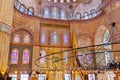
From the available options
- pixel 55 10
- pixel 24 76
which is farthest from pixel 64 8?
pixel 24 76

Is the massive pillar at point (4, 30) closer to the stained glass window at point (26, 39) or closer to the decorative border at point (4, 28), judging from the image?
the decorative border at point (4, 28)

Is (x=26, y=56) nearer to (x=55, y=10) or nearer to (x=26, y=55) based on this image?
(x=26, y=55)

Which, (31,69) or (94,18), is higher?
(94,18)

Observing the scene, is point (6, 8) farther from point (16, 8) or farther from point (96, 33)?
point (96, 33)

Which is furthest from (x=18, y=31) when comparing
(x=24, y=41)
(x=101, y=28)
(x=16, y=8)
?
(x=101, y=28)

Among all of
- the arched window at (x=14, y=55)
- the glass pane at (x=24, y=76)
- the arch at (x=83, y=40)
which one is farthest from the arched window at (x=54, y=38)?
the glass pane at (x=24, y=76)

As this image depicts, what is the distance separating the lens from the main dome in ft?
68.0

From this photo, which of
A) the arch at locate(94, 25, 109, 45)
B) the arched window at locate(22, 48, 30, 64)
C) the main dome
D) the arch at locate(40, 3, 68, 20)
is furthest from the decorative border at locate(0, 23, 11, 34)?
the arch at locate(94, 25, 109, 45)

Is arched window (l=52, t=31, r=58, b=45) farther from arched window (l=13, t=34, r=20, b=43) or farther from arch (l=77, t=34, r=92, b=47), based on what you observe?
arched window (l=13, t=34, r=20, b=43)

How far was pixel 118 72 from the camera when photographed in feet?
43.3

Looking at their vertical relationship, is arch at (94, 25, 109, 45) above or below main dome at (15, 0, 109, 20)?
below

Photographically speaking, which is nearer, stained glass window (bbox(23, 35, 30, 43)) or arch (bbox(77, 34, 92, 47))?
stained glass window (bbox(23, 35, 30, 43))

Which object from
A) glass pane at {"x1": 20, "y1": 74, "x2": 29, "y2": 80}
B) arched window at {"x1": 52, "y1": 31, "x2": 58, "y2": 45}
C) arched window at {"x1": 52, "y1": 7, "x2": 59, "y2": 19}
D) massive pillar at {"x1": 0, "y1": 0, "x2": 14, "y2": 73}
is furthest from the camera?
arched window at {"x1": 52, "y1": 7, "x2": 59, "y2": 19}

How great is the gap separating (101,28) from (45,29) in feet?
21.3
